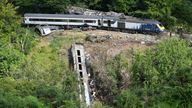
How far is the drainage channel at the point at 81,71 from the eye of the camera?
90.0 feet

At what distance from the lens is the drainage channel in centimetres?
2742

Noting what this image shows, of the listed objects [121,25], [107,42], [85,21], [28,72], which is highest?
[85,21]

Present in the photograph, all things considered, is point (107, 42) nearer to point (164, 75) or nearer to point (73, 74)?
point (73, 74)

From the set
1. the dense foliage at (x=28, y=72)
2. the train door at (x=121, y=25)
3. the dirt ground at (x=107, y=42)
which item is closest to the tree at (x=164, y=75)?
the dirt ground at (x=107, y=42)

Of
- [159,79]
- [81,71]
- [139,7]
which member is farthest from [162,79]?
[139,7]

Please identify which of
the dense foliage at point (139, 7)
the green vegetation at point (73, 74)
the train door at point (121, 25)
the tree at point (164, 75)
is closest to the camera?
the green vegetation at point (73, 74)

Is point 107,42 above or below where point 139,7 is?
below

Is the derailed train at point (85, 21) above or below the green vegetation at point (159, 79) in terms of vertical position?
above

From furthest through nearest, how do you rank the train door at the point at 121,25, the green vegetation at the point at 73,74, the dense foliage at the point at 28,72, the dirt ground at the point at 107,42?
the train door at the point at 121,25 < the dirt ground at the point at 107,42 < the green vegetation at the point at 73,74 < the dense foliage at the point at 28,72

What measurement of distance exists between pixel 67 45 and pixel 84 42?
1171 mm

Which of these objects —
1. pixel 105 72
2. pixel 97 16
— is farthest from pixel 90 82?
pixel 97 16

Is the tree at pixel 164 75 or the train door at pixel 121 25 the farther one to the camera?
the train door at pixel 121 25

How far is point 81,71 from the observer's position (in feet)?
100

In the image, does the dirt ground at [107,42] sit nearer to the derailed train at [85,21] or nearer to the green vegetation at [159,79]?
the derailed train at [85,21]
